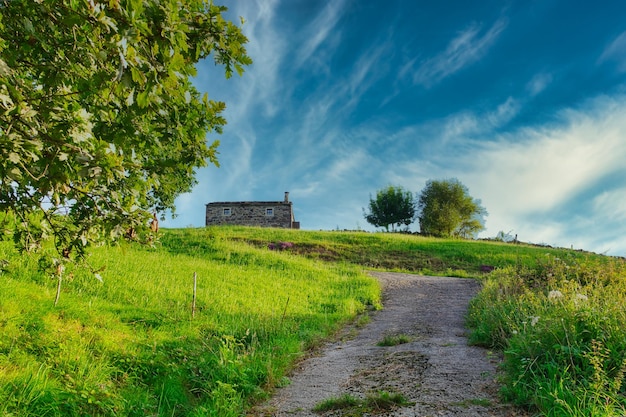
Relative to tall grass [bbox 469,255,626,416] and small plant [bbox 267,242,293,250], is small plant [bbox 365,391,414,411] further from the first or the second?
small plant [bbox 267,242,293,250]

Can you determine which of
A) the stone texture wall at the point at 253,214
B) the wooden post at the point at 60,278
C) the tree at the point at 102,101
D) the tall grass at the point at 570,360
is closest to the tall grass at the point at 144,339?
the wooden post at the point at 60,278

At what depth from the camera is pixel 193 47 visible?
4.56m

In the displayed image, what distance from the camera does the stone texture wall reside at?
5272 cm

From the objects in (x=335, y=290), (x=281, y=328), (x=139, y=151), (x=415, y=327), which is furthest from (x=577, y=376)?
(x=335, y=290)

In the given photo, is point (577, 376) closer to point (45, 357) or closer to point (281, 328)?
point (281, 328)

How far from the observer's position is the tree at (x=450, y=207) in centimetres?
5553

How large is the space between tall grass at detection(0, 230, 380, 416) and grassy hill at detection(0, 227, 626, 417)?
2 centimetres

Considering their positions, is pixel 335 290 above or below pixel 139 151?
below

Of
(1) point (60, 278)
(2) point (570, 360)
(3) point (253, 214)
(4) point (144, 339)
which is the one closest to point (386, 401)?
(2) point (570, 360)

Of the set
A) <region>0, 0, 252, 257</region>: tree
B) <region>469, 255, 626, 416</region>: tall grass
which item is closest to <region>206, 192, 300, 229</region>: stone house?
<region>469, 255, 626, 416</region>: tall grass

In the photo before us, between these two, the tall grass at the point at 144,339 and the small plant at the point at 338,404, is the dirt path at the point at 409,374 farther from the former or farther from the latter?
the tall grass at the point at 144,339

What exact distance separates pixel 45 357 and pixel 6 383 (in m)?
0.99

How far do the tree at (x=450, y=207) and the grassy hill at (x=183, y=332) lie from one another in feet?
138

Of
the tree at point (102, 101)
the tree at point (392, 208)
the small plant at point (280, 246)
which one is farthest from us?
the tree at point (392, 208)
